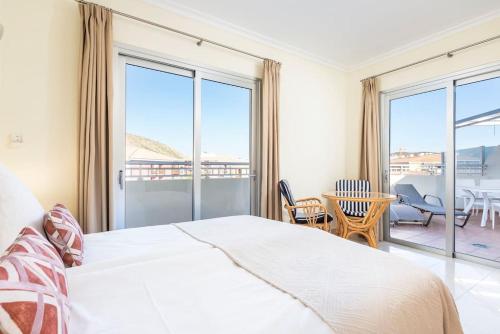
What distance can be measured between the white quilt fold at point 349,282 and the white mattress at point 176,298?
0.22 feet

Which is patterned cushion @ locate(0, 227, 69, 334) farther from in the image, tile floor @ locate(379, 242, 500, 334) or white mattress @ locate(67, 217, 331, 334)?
tile floor @ locate(379, 242, 500, 334)

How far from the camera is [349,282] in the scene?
1.03 meters

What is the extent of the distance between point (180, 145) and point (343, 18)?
2356 mm

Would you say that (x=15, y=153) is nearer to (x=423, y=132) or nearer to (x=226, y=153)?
(x=226, y=153)

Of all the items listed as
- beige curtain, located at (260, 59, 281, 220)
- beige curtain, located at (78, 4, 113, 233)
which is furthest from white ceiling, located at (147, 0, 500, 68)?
beige curtain, located at (78, 4, 113, 233)

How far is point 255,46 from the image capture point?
341cm

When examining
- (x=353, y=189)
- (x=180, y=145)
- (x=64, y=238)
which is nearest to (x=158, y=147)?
(x=180, y=145)

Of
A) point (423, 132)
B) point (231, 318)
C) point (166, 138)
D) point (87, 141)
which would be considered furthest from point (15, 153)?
point (423, 132)

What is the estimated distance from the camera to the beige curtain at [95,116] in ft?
7.43

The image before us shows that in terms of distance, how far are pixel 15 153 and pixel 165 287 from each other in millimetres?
1981

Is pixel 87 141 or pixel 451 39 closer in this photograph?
pixel 87 141

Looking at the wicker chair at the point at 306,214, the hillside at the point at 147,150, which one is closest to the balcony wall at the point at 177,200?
the hillside at the point at 147,150

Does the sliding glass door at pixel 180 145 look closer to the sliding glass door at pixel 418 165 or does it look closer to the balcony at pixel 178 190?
the balcony at pixel 178 190

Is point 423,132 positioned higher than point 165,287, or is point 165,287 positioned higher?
point 423,132
